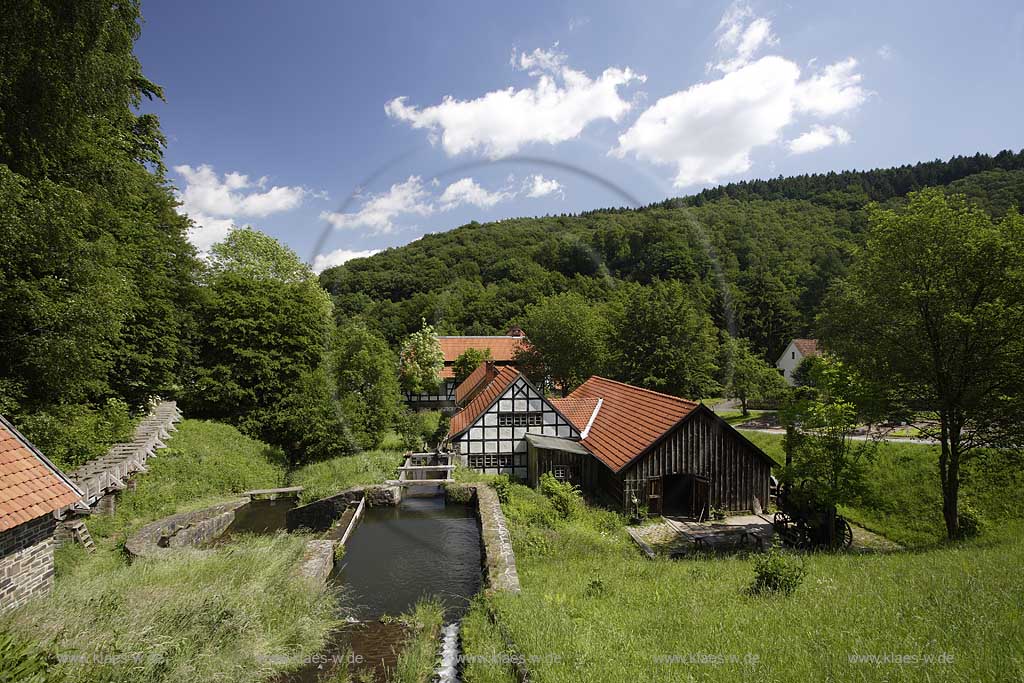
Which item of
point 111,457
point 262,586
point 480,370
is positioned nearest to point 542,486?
point 262,586

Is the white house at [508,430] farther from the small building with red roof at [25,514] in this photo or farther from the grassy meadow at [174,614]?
the small building with red roof at [25,514]

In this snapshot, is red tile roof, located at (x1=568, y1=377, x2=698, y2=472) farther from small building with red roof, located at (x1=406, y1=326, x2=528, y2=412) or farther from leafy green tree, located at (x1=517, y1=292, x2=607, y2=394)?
small building with red roof, located at (x1=406, y1=326, x2=528, y2=412)

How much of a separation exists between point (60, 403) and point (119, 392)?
5991 mm

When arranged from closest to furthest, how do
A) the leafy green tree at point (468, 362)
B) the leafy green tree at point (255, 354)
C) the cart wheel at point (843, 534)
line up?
1. the cart wheel at point (843, 534)
2. the leafy green tree at point (255, 354)
3. the leafy green tree at point (468, 362)

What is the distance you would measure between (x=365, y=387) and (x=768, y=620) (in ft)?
66.5

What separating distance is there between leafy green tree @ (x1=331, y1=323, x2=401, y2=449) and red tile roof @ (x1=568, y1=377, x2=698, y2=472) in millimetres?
10367

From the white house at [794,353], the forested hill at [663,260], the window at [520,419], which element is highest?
the forested hill at [663,260]

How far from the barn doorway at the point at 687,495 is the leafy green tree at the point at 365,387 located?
44.7 feet

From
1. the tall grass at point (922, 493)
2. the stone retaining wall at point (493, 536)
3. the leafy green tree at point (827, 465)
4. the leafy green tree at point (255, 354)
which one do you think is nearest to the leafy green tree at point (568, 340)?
the leafy green tree at point (255, 354)

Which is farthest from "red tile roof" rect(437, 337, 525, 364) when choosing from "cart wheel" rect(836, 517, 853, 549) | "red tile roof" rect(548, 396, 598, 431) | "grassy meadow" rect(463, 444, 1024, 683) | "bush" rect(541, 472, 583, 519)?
"grassy meadow" rect(463, 444, 1024, 683)

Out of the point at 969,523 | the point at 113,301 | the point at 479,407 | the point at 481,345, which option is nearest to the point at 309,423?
the point at 479,407

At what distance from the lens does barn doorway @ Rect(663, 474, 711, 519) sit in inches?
596

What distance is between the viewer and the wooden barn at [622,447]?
1511cm

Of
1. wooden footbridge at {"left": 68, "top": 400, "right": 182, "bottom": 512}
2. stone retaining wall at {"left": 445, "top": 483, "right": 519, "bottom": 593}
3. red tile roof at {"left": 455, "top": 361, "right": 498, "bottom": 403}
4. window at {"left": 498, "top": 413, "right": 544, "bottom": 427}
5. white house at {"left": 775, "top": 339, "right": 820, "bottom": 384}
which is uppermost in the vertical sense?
white house at {"left": 775, "top": 339, "right": 820, "bottom": 384}
